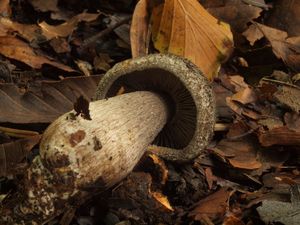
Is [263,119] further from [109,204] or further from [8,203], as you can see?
[8,203]

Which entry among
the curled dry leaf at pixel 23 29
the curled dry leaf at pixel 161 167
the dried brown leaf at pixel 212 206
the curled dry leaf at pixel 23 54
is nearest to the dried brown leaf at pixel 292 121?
the dried brown leaf at pixel 212 206

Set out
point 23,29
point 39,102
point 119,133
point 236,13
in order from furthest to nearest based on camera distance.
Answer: point 236,13 < point 23,29 < point 39,102 < point 119,133

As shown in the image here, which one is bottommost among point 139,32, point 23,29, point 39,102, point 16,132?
point 16,132

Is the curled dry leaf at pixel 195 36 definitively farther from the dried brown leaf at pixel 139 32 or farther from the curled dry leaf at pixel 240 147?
the curled dry leaf at pixel 240 147

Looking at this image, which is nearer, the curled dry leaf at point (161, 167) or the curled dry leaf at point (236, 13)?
the curled dry leaf at point (161, 167)

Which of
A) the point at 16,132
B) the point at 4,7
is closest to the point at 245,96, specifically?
the point at 16,132

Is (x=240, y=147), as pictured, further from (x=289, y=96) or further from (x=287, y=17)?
(x=287, y=17)
